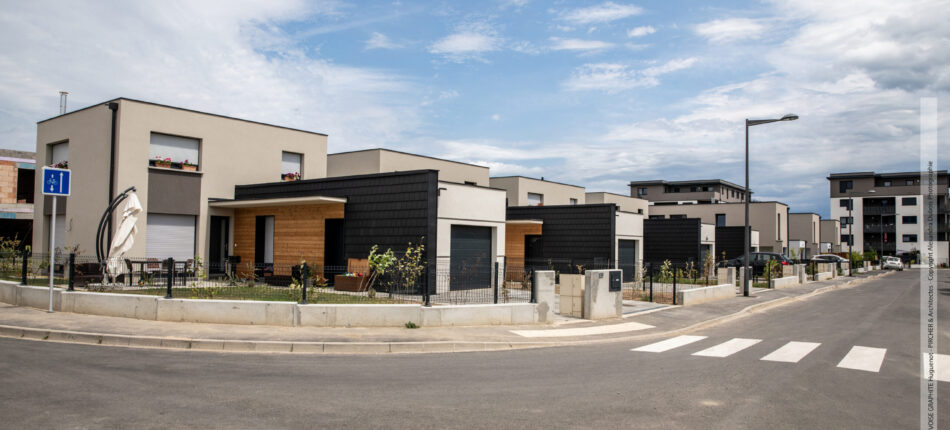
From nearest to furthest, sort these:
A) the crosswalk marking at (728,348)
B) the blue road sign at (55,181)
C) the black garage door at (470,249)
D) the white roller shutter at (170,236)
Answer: the crosswalk marking at (728,348) → the blue road sign at (55,181) → the black garage door at (470,249) → the white roller shutter at (170,236)

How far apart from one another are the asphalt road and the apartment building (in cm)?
6965

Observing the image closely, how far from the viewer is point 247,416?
589 centimetres

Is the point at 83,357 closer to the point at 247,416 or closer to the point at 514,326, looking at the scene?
the point at 247,416

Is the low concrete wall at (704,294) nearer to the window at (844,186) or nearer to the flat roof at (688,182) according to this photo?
the flat roof at (688,182)

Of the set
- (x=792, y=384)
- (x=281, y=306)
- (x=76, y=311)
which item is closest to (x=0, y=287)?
(x=76, y=311)

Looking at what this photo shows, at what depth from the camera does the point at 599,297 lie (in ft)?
49.0

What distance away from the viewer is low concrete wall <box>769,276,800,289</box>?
29.0 m

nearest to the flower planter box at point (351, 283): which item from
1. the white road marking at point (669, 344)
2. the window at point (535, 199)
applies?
the white road marking at point (669, 344)

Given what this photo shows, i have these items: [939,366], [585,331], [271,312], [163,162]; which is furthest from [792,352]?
[163,162]

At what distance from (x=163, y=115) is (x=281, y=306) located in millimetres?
12910

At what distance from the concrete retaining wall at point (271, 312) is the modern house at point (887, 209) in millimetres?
88648

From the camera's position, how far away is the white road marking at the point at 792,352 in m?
9.73

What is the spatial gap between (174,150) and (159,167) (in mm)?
883

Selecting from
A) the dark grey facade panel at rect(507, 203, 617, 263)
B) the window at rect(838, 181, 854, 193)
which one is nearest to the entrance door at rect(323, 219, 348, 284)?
the dark grey facade panel at rect(507, 203, 617, 263)
